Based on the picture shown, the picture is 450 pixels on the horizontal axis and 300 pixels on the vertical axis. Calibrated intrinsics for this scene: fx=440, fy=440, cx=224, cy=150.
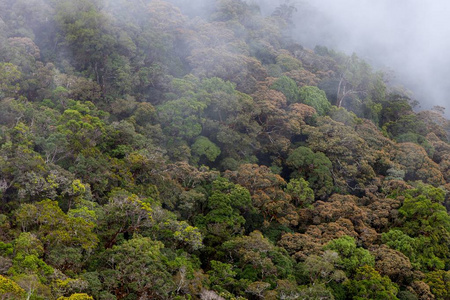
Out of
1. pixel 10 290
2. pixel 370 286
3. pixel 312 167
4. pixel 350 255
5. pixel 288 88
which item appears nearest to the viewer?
pixel 10 290

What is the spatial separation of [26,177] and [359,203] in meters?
24.0

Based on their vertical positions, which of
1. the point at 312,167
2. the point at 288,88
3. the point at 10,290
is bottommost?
the point at 10,290

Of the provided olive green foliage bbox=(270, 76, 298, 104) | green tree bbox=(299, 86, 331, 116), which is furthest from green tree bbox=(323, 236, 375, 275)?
olive green foliage bbox=(270, 76, 298, 104)

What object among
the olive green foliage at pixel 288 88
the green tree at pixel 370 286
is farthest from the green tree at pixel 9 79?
the green tree at pixel 370 286

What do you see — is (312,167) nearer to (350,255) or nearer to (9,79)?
(350,255)

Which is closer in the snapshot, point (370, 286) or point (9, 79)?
point (370, 286)

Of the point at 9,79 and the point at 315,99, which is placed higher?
the point at 315,99

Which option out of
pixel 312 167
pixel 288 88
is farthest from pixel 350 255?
pixel 288 88

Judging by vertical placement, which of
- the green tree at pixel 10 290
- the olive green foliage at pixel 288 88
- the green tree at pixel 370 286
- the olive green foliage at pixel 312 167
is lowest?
the green tree at pixel 10 290

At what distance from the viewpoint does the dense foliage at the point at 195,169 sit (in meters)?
19.6

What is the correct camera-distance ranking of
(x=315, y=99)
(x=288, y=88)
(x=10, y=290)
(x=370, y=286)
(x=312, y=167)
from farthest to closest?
(x=315, y=99) < (x=288, y=88) < (x=312, y=167) < (x=370, y=286) < (x=10, y=290)

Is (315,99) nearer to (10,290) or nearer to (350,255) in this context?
(350,255)

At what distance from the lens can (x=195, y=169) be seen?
30.9m

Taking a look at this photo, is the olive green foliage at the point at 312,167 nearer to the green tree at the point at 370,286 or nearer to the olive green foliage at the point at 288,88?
the olive green foliage at the point at 288,88
